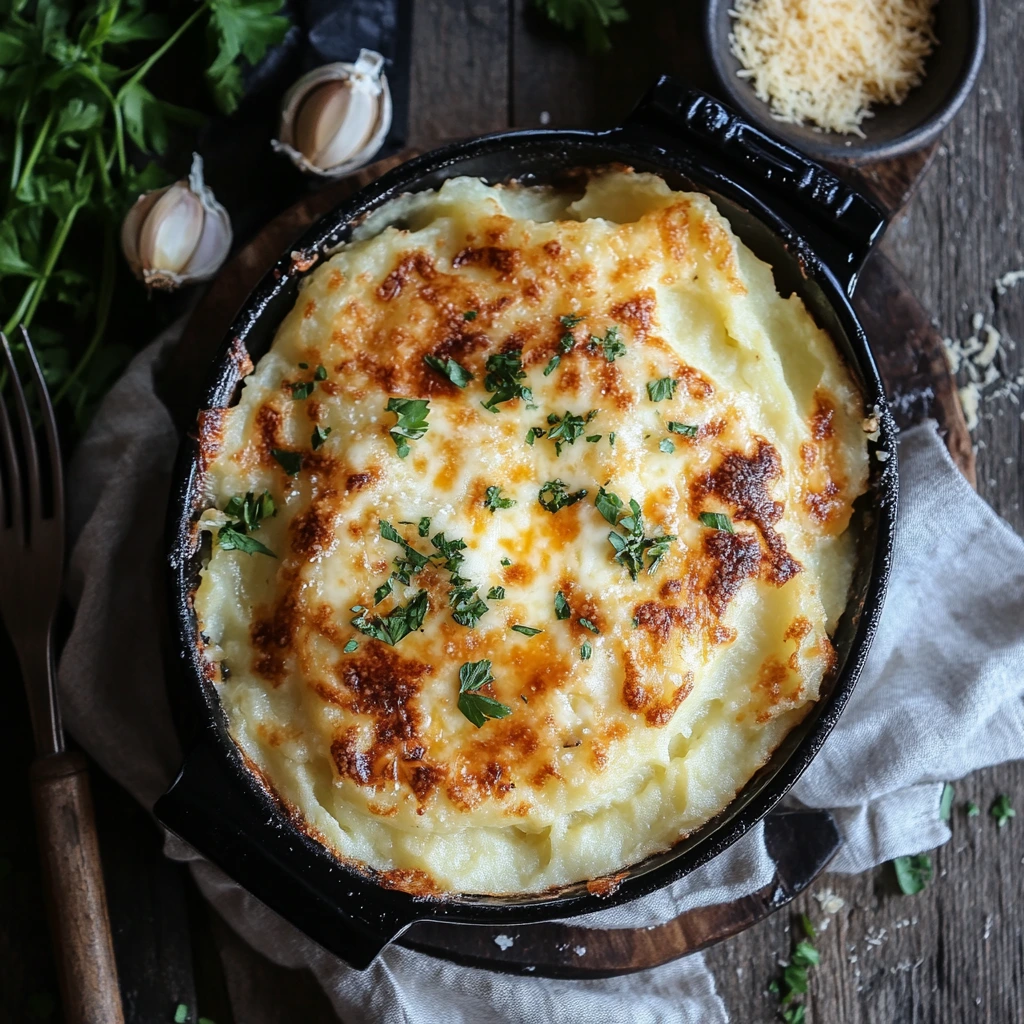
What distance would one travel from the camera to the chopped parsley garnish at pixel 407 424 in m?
2.36

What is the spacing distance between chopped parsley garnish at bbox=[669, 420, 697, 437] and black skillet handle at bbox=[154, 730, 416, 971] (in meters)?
→ 1.15

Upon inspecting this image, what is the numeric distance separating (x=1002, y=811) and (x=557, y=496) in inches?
73.6

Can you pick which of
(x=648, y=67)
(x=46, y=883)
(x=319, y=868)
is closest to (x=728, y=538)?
(x=319, y=868)

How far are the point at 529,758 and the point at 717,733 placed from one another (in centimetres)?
43

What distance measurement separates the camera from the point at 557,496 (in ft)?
7.75

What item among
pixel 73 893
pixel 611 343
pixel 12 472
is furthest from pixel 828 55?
pixel 73 893

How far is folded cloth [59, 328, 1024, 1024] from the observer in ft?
9.33

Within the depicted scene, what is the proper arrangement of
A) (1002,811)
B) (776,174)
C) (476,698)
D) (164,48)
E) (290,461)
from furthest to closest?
(1002,811) < (164,48) < (776,174) < (290,461) < (476,698)

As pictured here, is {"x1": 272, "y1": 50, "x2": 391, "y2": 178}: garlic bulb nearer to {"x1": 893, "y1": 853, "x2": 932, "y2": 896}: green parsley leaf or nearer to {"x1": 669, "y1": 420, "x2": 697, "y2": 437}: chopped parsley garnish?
{"x1": 669, "y1": 420, "x2": 697, "y2": 437}: chopped parsley garnish

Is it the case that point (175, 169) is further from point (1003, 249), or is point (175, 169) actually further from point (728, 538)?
point (1003, 249)

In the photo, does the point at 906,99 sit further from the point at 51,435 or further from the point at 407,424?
the point at 51,435

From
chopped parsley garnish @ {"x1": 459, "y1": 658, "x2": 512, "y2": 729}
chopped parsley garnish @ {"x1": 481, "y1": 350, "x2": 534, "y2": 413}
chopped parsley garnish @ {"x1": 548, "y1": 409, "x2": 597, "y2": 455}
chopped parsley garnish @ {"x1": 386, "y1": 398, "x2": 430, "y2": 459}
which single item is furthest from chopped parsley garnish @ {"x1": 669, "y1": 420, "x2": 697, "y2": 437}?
chopped parsley garnish @ {"x1": 459, "y1": 658, "x2": 512, "y2": 729}

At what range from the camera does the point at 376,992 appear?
2.83 meters

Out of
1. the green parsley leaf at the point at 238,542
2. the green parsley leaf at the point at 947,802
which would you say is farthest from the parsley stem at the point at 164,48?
the green parsley leaf at the point at 947,802
